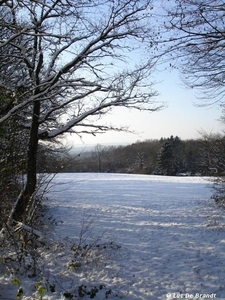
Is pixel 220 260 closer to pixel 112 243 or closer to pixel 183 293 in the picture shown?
pixel 183 293

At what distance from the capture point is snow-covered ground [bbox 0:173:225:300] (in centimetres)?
471

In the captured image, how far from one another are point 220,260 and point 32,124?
18.6 ft

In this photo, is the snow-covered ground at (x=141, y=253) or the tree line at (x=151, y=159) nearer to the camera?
the snow-covered ground at (x=141, y=253)

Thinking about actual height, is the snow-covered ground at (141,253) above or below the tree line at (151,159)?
below

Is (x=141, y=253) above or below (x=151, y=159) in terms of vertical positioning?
below

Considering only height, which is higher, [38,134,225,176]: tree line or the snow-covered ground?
[38,134,225,176]: tree line

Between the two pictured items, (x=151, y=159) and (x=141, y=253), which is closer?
(x=141, y=253)

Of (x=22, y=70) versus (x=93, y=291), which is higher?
(x=22, y=70)

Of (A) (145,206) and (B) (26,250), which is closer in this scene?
(B) (26,250)

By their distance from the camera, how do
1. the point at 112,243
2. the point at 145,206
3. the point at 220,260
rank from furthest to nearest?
the point at 145,206 < the point at 112,243 < the point at 220,260

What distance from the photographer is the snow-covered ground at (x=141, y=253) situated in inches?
186

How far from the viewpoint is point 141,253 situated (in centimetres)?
652

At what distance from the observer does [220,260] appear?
607 cm

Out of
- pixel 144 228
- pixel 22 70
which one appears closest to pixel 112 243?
pixel 144 228
